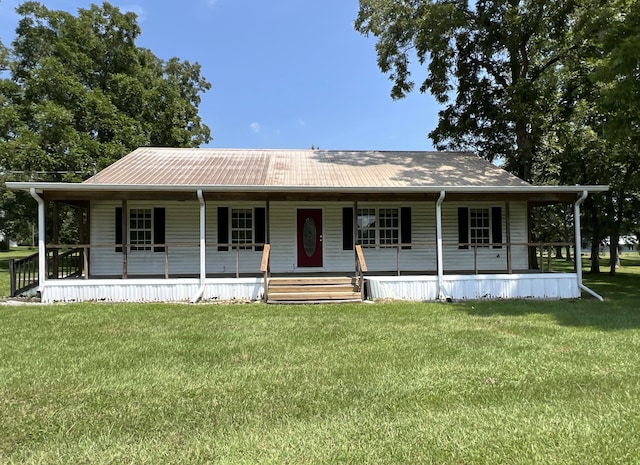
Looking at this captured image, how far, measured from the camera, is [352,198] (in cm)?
1092

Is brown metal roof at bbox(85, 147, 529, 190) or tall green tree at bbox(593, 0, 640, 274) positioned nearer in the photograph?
tall green tree at bbox(593, 0, 640, 274)

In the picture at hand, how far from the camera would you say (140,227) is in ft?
40.3

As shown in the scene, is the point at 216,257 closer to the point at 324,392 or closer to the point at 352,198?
the point at 352,198

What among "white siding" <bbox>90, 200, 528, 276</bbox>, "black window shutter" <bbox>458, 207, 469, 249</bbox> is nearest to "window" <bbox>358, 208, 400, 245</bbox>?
"white siding" <bbox>90, 200, 528, 276</bbox>

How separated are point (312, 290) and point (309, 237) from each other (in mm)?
2643

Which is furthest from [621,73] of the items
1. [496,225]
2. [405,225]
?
[405,225]

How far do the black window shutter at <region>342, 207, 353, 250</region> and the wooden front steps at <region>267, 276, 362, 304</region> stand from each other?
1.99 metres

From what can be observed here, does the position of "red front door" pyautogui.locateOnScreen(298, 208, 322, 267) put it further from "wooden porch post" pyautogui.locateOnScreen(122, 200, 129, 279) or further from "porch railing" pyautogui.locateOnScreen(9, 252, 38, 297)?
"porch railing" pyautogui.locateOnScreen(9, 252, 38, 297)

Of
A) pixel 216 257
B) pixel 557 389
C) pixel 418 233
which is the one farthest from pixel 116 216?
pixel 557 389

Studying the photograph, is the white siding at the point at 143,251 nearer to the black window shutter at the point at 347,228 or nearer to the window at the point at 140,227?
the window at the point at 140,227

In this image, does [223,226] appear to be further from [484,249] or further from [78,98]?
[78,98]

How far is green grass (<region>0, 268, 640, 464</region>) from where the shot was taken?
10.3ft

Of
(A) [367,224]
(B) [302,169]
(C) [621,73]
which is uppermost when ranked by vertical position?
(C) [621,73]

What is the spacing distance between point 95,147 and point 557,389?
22269 millimetres
